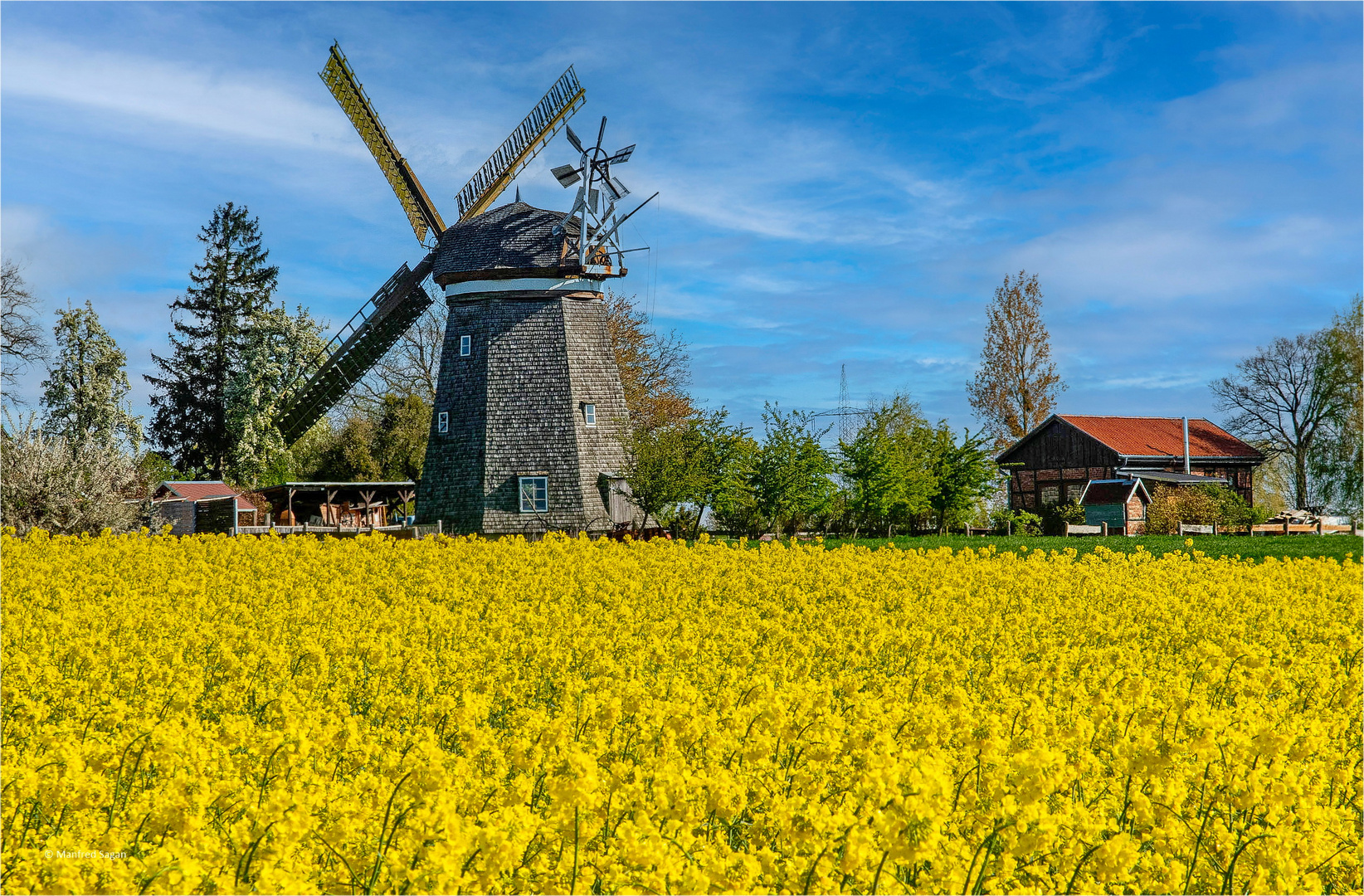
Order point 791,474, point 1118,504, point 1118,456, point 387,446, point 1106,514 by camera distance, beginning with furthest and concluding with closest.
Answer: point 1118,456
point 387,446
point 1106,514
point 1118,504
point 791,474

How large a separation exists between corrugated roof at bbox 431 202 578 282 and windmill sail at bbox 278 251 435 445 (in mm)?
2611

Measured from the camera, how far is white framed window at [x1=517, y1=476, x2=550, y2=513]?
28922 millimetres

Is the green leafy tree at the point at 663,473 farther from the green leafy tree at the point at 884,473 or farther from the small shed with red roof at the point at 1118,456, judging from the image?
the small shed with red roof at the point at 1118,456

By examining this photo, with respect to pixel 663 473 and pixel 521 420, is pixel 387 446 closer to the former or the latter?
pixel 521 420

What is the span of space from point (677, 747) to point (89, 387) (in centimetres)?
4891

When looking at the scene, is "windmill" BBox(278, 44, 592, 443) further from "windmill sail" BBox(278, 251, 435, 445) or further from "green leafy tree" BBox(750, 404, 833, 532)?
"green leafy tree" BBox(750, 404, 833, 532)

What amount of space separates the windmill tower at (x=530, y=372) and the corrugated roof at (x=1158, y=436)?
83.5 feet

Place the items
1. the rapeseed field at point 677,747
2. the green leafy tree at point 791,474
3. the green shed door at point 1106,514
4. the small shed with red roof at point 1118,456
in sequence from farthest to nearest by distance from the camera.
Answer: the small shed with red roof at point 1118,456
the green shed door at point 1106,514
the green leafy tree at point 791,474
the rapeseed field at point 677,747

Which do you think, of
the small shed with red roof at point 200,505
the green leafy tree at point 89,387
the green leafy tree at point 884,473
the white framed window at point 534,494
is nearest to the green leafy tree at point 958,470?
the green leafy tree at point 884,473

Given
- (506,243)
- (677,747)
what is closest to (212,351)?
(506,243)

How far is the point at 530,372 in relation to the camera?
1155 inches

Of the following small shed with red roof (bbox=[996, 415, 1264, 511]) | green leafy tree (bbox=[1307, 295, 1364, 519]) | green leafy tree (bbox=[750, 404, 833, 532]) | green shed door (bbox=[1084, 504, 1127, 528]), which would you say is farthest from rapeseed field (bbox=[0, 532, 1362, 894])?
green leafy tree (bbox=[1307, 295, 1364, 519])

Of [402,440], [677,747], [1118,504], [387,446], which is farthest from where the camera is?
[387,446]

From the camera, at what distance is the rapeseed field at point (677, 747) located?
4102 millimetres
